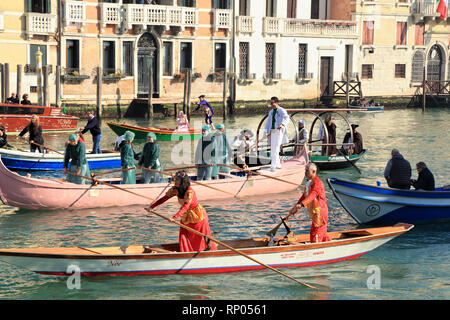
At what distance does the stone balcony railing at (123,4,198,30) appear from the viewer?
3444 cm

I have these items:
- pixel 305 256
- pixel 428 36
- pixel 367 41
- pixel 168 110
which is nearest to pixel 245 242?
pixel 305 256

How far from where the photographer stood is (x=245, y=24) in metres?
39.0

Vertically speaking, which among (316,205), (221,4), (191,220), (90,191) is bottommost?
(90,191)

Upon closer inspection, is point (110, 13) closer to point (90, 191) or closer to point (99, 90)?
point (99, 90)

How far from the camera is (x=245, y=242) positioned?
11.7m

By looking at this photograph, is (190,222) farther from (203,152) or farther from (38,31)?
(38,31)

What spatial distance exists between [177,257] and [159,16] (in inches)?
1017

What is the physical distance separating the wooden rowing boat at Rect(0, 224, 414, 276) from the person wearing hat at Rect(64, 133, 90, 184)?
14.5 feet

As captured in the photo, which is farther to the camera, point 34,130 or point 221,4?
point 221,4

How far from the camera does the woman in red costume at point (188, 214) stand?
1064 cm

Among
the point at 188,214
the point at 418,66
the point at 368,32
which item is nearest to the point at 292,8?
the point at 368,32

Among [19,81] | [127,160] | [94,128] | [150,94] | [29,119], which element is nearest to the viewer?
[127,160]

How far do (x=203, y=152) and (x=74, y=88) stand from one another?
18.0 m

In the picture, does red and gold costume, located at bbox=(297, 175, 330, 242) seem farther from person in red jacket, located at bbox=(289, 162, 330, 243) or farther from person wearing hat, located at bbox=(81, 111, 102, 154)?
person wearing hat, located at bbox=(81, 111, 102, 154)
